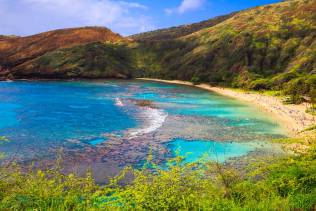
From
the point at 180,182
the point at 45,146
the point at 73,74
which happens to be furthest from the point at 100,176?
the point at 73,74

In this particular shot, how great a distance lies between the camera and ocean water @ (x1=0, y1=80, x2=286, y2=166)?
3875cm

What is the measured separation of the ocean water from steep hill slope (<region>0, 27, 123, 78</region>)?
83167mm

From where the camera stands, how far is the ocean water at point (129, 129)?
1526 inches

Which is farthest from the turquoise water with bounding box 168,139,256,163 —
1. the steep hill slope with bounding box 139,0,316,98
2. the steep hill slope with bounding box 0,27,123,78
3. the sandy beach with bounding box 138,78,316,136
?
the steep hill slope with bounding box 0,27,123,78

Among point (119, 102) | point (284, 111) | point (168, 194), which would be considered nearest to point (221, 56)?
point (119, 102)

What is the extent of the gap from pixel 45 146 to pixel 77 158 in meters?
6.30

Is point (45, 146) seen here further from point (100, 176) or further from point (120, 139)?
point (100, 176)

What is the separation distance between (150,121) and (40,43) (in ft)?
428

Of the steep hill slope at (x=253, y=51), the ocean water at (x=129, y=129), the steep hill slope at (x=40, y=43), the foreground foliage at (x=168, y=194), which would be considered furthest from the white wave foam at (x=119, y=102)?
the steep hill slope at (x=40, y=43)

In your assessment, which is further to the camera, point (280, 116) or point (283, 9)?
point (283, 9)

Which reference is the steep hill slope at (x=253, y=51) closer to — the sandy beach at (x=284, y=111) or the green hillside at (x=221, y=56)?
the green hillside at (x=221, y=56)

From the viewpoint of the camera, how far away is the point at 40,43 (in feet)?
566

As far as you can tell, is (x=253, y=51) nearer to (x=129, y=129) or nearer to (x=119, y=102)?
(x=119, y=102)

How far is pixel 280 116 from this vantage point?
201ft
